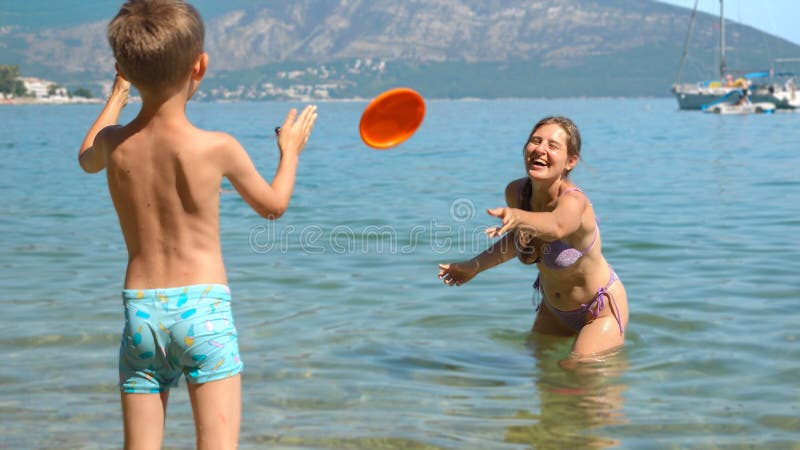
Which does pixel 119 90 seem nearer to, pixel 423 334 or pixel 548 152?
pixel 548 152

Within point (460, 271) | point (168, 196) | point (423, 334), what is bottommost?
point (423, 334)

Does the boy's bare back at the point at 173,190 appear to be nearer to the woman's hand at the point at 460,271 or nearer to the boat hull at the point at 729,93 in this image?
the woman's hand at the point at 460,271

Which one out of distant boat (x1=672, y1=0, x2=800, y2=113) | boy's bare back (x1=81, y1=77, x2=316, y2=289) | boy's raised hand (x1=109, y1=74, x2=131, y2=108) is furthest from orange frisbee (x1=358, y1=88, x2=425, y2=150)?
distant boat (x1=672, y1=0, x2=800, y2=113)

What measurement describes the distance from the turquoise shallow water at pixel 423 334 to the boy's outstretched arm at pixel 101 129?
163 centimetres

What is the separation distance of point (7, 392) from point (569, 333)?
3.26m

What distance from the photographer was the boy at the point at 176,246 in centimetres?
286

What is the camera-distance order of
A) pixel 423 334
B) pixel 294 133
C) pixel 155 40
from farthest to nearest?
pixel 423 334 → pixel 294 133 → pixel 155 40

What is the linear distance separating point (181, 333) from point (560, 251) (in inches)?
117

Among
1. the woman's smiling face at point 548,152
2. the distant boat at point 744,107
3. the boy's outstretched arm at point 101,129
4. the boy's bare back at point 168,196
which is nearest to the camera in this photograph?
the boy's bare back at point 168,196

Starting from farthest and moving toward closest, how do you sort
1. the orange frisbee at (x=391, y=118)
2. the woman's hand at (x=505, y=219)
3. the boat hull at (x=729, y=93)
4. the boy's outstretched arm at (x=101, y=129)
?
the boat hull at (x=729, y=93) < the orange frisbee at (x=391, y=118) < the woman's hand at (x=505, y=219) < the boy's outstretched arm at (x=101, y=129)

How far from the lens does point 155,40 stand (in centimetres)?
273

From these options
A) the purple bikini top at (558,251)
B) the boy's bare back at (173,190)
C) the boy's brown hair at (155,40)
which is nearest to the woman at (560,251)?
the purple bikini top at (558,251)

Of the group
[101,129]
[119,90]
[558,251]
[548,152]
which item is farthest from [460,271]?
[101,129]

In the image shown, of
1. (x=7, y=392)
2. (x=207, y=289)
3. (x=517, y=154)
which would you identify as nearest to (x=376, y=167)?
(x=517, y=154)
